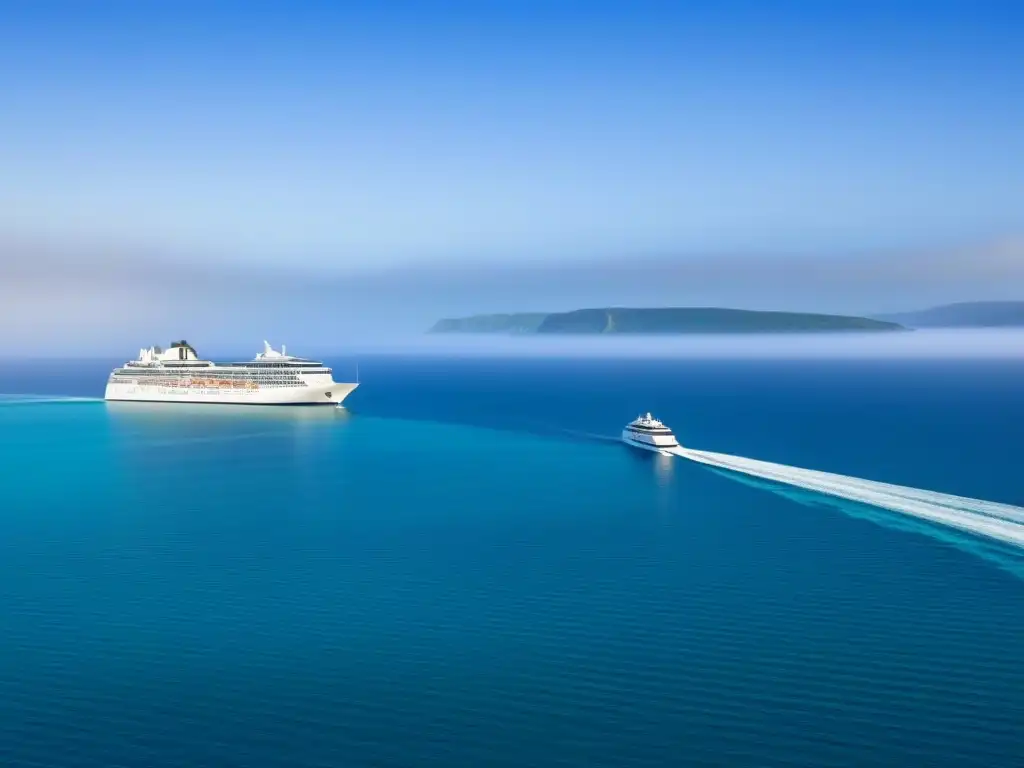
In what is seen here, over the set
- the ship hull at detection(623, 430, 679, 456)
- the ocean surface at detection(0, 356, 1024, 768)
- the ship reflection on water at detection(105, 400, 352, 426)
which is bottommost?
the ocean surface at detection(0, 356, 1024, 768)

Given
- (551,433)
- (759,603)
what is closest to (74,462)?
(551,433)

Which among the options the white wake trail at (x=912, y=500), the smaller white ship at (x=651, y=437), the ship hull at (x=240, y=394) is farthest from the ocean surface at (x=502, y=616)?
the ship hull at (x=240, y=394)

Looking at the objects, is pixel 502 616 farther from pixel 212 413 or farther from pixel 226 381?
pixel 226 381

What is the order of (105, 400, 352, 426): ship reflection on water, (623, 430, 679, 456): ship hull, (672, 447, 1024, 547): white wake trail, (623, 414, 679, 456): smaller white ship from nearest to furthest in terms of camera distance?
(672, 447, 1024, 547): white wake trail < (623, 430, 679, 456): ship hull < (623, 414, 679, 456): smaller white ship < (105, 400, 352, 426): ship reflection on water

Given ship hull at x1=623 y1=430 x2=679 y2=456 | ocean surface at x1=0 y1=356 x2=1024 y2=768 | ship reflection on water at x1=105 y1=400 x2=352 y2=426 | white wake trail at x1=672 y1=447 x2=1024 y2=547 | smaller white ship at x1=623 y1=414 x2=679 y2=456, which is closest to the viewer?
ocean surface at x1=0 y1=356 x2=1024 y2=768

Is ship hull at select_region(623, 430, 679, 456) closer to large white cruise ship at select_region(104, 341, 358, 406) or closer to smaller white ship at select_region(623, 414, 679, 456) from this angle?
smaller white ship at select_region(623, 414, 679, 456)

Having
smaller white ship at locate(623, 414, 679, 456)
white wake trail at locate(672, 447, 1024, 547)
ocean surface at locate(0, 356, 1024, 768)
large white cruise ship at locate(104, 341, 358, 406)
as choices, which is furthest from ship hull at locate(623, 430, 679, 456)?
A: large white cruise ship at locate(104, 341, 358, 406)

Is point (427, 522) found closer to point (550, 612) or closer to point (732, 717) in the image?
point (550, 612)

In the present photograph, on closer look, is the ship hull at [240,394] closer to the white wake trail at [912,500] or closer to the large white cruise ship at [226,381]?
the large white cruise ship at [226,381]
